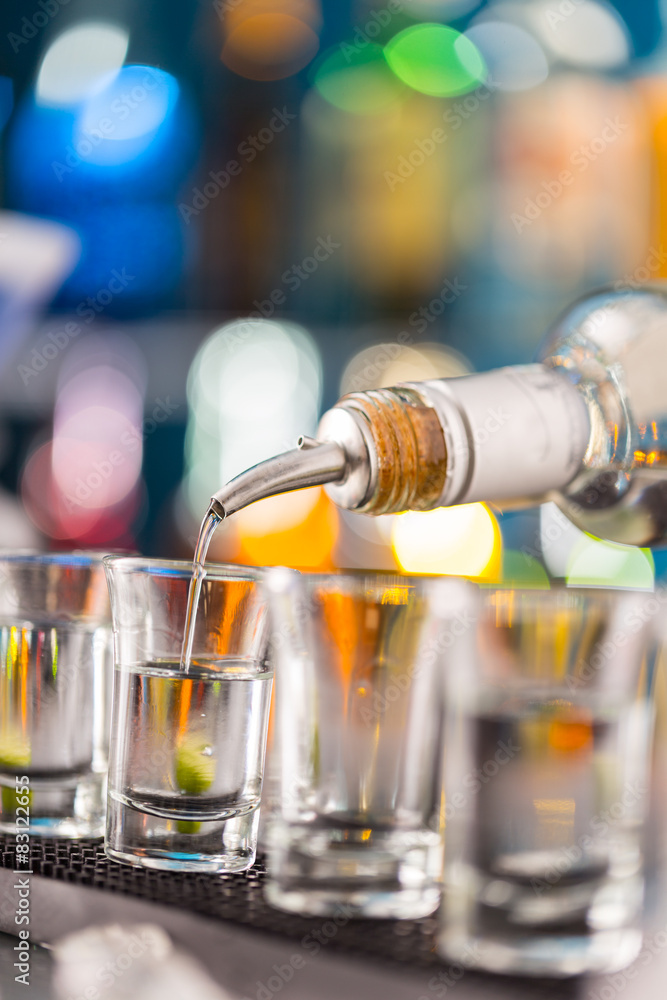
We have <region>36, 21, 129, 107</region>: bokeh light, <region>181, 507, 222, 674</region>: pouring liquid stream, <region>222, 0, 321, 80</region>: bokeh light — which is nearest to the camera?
<region>181, 507, 222, 674</region>: pouring liquid stream

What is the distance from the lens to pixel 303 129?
2174 millimetres

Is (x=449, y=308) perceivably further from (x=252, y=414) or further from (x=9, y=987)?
(x=9, y=987)

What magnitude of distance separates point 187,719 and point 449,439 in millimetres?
176

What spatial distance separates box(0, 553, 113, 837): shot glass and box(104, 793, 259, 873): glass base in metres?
0.06

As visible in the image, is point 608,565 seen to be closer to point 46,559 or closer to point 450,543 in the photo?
point 450,543

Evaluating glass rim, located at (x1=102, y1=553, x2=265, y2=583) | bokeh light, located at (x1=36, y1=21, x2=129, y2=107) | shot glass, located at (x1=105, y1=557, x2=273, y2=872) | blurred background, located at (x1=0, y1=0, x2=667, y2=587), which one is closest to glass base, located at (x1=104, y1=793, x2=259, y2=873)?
shot glass, located at (x1=105, y1=557, x2=273, y2=872)

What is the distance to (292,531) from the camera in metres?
2.12

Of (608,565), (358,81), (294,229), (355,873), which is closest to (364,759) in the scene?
(355,873)

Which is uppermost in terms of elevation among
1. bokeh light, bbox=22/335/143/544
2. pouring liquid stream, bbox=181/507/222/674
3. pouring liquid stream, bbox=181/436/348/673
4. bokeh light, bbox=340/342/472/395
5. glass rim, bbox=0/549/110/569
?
bokeh light, bbox=340/342/472/395

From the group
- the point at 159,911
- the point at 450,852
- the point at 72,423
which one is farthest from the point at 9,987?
the point at 72,423

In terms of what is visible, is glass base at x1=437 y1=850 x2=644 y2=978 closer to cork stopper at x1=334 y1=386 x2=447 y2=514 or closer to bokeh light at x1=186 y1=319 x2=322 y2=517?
cork stopper at x1=334 y1=386 x2=447 y2=514

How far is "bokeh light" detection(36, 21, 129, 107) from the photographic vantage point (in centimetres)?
233

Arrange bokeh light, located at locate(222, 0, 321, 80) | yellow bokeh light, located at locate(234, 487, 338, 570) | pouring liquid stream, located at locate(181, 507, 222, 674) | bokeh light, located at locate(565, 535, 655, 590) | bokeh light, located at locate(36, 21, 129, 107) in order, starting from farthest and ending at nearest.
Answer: bokeh light, located at locate(36, 21, 129, 107)
bokeh light, located at locate(222, 0, 321, 80)
yellow bokeh light, located at locate(234, 487, 338, 570)
bokeh light, located at locate(565, 535, 655, 590)
pouring liquid stream, located at locate(181, 507, 222, 674)

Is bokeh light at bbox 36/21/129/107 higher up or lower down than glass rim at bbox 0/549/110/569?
higher up
